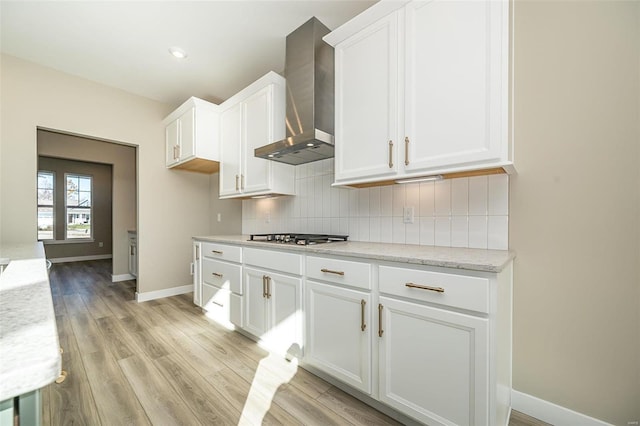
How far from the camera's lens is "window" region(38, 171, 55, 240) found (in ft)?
21.1

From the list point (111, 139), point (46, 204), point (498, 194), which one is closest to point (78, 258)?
point (46, 204)

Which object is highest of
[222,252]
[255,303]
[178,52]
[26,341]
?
[178,52]

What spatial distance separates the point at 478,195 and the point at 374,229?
2.55 ft

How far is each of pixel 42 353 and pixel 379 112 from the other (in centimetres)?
177

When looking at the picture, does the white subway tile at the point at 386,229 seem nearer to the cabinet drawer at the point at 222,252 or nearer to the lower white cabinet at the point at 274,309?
the lower white cabinet at the point at 274,309

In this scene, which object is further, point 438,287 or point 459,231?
point 459,231

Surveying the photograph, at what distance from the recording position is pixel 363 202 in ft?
7.51

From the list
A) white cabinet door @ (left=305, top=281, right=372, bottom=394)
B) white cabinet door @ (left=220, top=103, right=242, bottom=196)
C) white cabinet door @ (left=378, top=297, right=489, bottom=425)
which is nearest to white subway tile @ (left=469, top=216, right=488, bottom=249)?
white cabinet door @ (left=378, top=297, right=489, bottom=425)

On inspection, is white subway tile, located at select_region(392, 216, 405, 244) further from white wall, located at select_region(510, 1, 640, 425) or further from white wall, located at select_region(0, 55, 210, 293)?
white wall, located at select_region(0, 55, 210, 293)

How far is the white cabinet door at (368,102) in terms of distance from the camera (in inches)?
66.4

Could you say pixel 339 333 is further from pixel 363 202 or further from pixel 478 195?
pixel 478 195

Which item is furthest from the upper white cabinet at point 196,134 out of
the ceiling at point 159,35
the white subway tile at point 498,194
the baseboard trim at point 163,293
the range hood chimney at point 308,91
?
the white subway tile at point 498,194

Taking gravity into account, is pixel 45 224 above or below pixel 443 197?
below

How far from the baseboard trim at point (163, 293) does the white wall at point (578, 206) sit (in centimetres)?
Answer: 390
